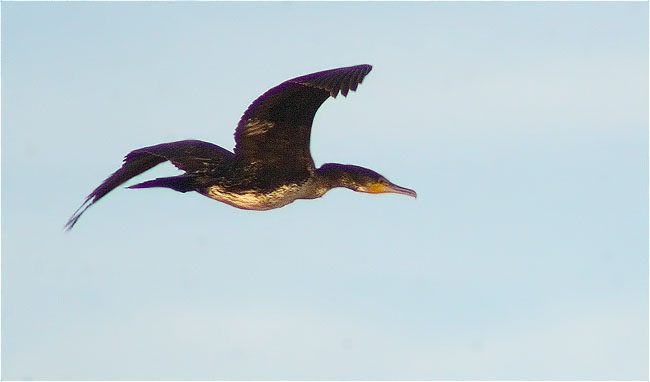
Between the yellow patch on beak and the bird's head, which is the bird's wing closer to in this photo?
the bird's head

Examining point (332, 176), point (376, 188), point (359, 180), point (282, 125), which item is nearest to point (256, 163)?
point (282, 125)

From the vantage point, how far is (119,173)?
13695 millimetres

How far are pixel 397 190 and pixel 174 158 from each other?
274 centimetres

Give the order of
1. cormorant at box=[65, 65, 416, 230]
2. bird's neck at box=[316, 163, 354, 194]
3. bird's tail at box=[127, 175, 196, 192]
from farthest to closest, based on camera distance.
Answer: bird's neck at box=[316, 163, 354, 194] → bird's tail at box=[127, 175, 196, 192] → cormorant at box=[65, 65, 416, 230]

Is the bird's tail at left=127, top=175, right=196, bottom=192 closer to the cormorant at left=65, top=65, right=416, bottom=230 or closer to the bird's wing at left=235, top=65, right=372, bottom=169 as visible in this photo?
the cormorant at left=65, top=65, right=416, bottom=230

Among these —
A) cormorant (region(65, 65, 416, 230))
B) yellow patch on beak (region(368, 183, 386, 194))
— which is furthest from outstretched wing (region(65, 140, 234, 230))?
yellow patch on beak (region(368, 183, 386, 194))

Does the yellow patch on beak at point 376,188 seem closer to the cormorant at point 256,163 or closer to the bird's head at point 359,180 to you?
the bird's head at point 359,180

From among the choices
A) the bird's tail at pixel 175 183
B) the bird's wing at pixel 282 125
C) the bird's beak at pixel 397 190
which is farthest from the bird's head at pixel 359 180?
the bird's tail at pixel 175 183

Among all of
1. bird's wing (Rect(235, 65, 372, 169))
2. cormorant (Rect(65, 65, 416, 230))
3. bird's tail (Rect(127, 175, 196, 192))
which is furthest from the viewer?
bird's tail (Rect(127, 175, 196, 192))

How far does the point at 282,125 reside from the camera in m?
13.5

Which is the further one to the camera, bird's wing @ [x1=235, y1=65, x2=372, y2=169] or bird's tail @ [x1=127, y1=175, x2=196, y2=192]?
bird's tail @ [x1=127, y1=175, x2=196, y2=192]

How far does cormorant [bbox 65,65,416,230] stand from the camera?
43.8 feet

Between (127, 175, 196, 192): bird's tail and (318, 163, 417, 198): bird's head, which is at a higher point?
(318, 163, 417, 198): bird's head

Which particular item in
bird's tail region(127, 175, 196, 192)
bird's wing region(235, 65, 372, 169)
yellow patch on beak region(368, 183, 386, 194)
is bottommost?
bird's tail region(127, 175, 196, 192)
